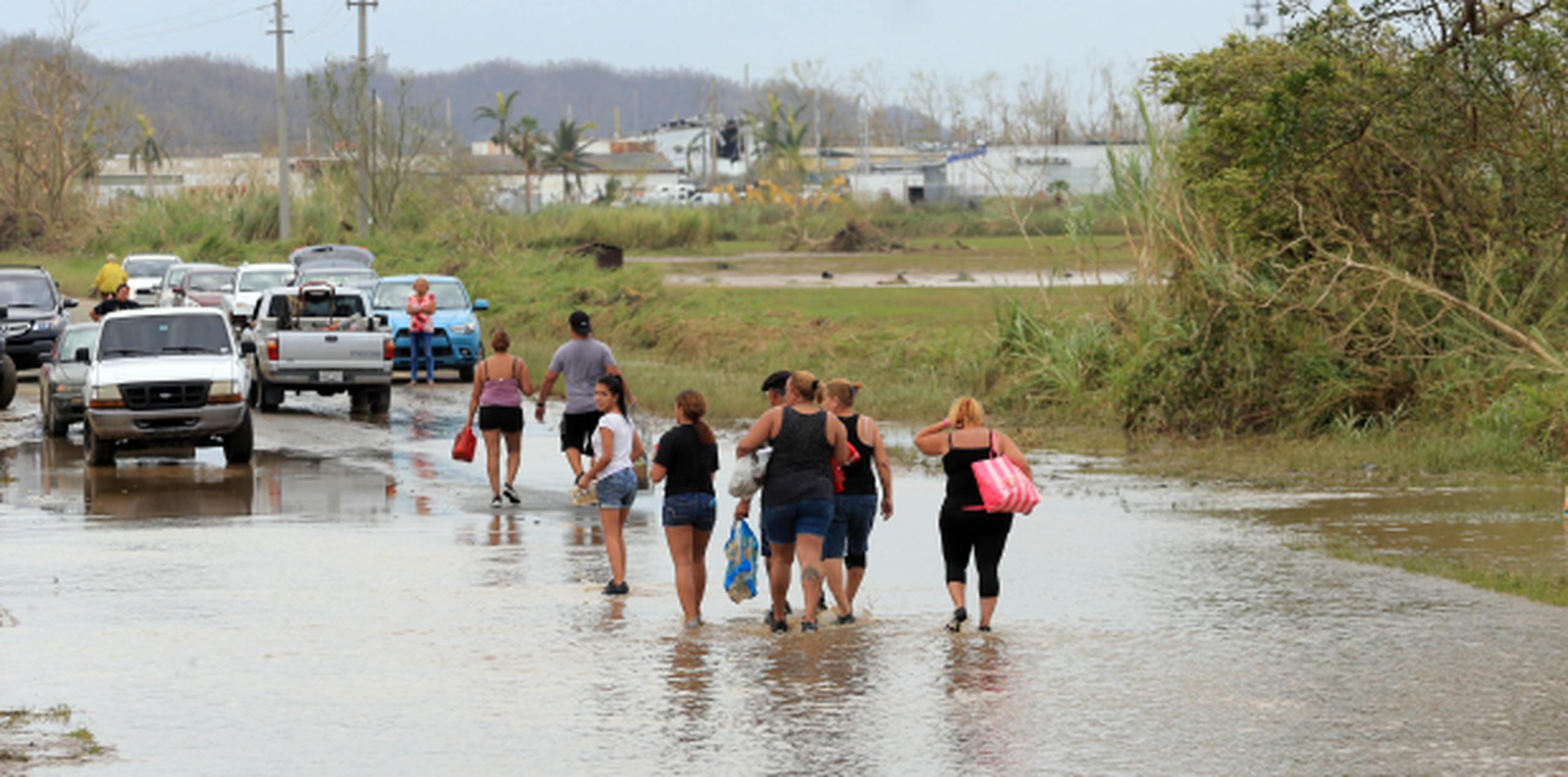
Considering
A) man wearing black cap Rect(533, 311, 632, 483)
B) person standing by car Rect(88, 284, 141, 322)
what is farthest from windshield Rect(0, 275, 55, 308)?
man wearing black cap Rect(533, 311, 632, 483)

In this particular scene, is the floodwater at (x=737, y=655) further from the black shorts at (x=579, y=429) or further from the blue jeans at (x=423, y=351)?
the blue jeans at (x=423, y=351)

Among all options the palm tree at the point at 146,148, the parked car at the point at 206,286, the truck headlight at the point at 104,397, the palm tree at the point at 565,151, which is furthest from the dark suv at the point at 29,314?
the palm tree at the point at 565,151

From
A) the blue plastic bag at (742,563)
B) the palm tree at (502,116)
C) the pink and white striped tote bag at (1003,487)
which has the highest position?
the palm tree at (502,116)

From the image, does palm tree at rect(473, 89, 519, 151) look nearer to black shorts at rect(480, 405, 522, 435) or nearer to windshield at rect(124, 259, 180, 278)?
windshield at rect(124, 259, 180, 278)

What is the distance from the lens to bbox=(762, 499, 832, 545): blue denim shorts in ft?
35.6

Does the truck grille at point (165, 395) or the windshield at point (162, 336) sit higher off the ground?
the windshield at point (162, 336)

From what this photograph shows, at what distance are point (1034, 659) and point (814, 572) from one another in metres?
1.41

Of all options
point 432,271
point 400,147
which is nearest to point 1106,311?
point 432,271

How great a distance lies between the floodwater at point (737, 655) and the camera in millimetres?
8250

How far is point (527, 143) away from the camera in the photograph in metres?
160

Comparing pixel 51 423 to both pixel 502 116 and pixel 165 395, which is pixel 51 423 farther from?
pixel 502 116

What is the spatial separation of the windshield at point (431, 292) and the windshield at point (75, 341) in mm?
7508

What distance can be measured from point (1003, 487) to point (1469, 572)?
4.14 meters

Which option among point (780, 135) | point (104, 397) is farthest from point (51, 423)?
point (780, 135)
